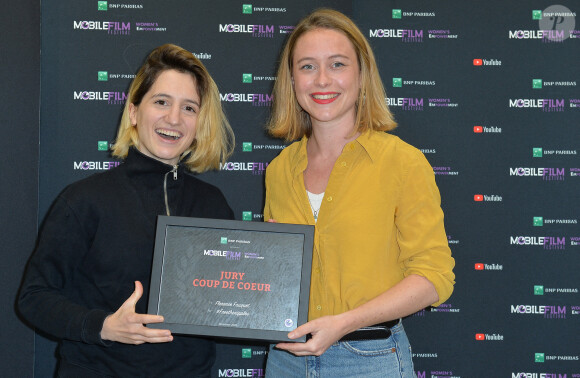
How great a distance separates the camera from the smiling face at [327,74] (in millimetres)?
1923

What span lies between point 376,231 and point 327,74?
0.62 metres

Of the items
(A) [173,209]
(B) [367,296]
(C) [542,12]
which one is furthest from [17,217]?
(C) [542,12]

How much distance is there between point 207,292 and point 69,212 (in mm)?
540

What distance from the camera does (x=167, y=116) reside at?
1.91 metres

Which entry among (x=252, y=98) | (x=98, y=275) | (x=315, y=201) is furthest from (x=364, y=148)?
(x=252, y=98)

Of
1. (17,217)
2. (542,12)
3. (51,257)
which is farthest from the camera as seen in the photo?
(542,12)

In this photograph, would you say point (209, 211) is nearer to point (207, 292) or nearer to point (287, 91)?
point (207, 292)

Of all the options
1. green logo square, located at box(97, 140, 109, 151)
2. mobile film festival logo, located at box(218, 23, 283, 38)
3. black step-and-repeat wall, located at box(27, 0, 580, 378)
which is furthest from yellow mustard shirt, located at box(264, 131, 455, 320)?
green logo square, located at box(97, 140, 109, 151)

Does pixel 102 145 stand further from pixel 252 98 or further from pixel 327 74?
pixel 327 74

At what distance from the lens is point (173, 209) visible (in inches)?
75.1

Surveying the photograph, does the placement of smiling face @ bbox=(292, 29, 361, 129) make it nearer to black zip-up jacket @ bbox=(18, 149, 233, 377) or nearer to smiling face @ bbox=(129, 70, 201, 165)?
smiling face @ bbox=(129, 70, 201, 165)

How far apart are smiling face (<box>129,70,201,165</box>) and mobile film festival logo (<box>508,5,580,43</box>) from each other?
108 inches

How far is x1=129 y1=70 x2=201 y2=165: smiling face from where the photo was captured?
191cm

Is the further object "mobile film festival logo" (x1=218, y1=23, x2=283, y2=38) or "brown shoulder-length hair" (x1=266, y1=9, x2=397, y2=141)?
"mobile film festival logo" (x1=218, y1=23, x2=283, y2=38)
